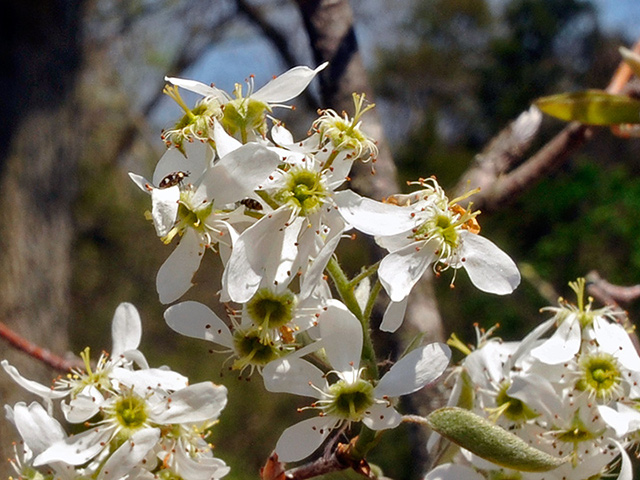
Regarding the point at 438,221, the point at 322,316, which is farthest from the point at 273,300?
the point at 438,221

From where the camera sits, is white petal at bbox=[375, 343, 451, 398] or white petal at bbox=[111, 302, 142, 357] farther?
white petal at bbox=[111, 302, 142, 357]

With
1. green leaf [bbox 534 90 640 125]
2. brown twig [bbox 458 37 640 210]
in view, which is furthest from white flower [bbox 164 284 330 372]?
brown twig [bbox 458 37 640 210]

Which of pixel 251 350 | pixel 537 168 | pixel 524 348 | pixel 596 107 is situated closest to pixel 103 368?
pixel 251 350

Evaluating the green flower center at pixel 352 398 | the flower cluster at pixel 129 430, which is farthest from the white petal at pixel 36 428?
the green flower center at pixel 352 398

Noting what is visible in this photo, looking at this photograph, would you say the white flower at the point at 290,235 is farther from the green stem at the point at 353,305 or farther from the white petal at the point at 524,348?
the white petal at the point at 524,348

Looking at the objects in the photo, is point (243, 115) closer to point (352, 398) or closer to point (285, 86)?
point (285, 86)

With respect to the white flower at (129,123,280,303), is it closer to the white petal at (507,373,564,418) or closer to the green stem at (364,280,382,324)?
the green stem at (364,280,382,324)
